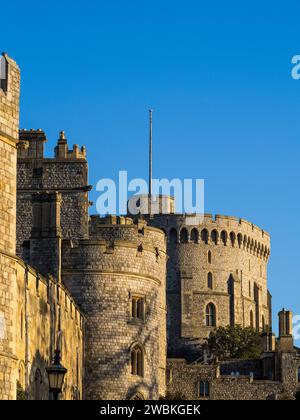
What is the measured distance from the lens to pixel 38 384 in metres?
47.1

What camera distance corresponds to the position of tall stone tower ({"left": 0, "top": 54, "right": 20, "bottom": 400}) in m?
32.8

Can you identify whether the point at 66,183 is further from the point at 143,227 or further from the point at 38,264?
the point at 38,264

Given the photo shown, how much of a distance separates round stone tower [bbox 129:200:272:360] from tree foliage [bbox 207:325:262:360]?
15.5ft

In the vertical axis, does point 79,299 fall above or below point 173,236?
below

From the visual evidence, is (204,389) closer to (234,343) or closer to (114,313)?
(234,343)

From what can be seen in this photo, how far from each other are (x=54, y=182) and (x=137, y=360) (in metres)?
14.3

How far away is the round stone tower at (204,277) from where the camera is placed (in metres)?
124

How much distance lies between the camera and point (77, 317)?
58500 mm

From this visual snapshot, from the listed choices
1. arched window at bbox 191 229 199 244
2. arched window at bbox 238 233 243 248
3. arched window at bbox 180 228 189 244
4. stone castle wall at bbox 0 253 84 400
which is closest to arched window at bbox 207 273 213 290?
arched window at bbox 191 229 199 244

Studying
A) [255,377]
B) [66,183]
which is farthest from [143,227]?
[255,377]

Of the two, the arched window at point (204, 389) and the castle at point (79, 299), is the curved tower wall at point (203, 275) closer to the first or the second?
the castle at point (79, 299)

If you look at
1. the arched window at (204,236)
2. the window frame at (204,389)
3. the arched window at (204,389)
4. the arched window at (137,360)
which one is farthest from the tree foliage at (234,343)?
the arched window at (137,360)

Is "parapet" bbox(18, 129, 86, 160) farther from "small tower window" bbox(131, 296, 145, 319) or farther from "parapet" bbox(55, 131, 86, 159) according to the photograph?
"small tower window" bbox(131, 296, 145, 319)

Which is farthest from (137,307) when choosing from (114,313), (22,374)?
(22,374)
